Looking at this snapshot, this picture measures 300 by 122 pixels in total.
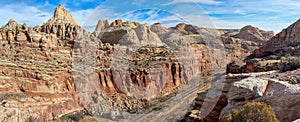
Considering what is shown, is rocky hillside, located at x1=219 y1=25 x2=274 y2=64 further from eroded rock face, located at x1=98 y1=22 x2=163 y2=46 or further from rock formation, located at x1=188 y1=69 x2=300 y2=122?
rock formation, located at x1=188 y1=69 x2=300 y2=122

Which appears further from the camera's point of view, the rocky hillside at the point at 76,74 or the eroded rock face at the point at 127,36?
the eroded rock face at the point at 127,36

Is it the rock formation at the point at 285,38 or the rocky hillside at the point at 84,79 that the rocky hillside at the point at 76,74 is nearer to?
the rocky hillside at the point at 84,79

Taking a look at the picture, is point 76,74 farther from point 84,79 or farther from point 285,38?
point 285,38

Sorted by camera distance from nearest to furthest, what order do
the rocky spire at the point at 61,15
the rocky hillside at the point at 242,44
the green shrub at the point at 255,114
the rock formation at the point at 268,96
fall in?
the green shrub at the point at 255,114 → the rock formation at the point at 268,96 → the rocky spire at the point at 61,15 → the rocky hillside at the point at 242,44

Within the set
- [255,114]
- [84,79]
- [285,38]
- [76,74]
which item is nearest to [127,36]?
[84,79]

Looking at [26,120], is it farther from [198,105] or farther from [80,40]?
[80,40]

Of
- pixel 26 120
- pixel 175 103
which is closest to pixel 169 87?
pixel 175 103

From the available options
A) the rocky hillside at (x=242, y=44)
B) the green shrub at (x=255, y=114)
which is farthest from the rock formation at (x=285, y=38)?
the green shrub at (x=255, y=114)

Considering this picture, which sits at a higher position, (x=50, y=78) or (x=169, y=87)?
(x=50, y=78)

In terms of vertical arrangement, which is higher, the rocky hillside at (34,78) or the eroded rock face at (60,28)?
the eroded rock face at (60,28)
